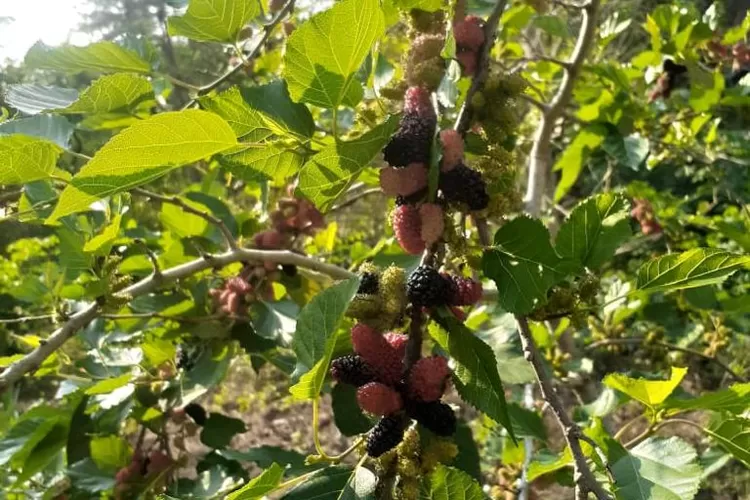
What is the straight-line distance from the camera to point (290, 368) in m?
0.95

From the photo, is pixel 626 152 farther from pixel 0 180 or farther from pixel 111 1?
pixel 111 1

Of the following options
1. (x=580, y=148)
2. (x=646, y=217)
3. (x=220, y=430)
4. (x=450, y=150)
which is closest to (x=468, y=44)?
(x=450, y=150)

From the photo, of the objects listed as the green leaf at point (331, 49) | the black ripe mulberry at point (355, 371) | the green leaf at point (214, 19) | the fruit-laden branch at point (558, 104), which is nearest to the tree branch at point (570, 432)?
the black ripe mulberry at point (355, 371)

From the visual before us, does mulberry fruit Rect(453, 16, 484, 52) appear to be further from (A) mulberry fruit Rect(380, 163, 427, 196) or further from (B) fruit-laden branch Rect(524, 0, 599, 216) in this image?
(B) fruit-laden branch Rect(524, 0, 599, 216)

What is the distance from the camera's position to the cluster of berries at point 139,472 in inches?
38.7

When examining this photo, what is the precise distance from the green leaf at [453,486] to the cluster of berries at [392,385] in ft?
0.09

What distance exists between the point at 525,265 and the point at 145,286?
0.54 m

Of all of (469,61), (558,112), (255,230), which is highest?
(469,61)

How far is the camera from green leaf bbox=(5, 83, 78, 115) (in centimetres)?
67

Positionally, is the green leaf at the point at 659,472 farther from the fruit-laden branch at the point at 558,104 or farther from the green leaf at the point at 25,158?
the fruit-laden branch at the point at 558,104

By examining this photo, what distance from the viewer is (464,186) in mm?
510

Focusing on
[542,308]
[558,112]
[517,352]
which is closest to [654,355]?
[558,112]

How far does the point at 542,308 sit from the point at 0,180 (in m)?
0.50

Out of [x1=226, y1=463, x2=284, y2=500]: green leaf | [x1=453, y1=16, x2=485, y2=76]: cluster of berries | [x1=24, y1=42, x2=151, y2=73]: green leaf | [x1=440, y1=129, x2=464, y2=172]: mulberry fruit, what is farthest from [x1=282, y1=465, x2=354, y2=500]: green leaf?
[x1=24, y1=42, x2=151, y2=73]: green leaf
